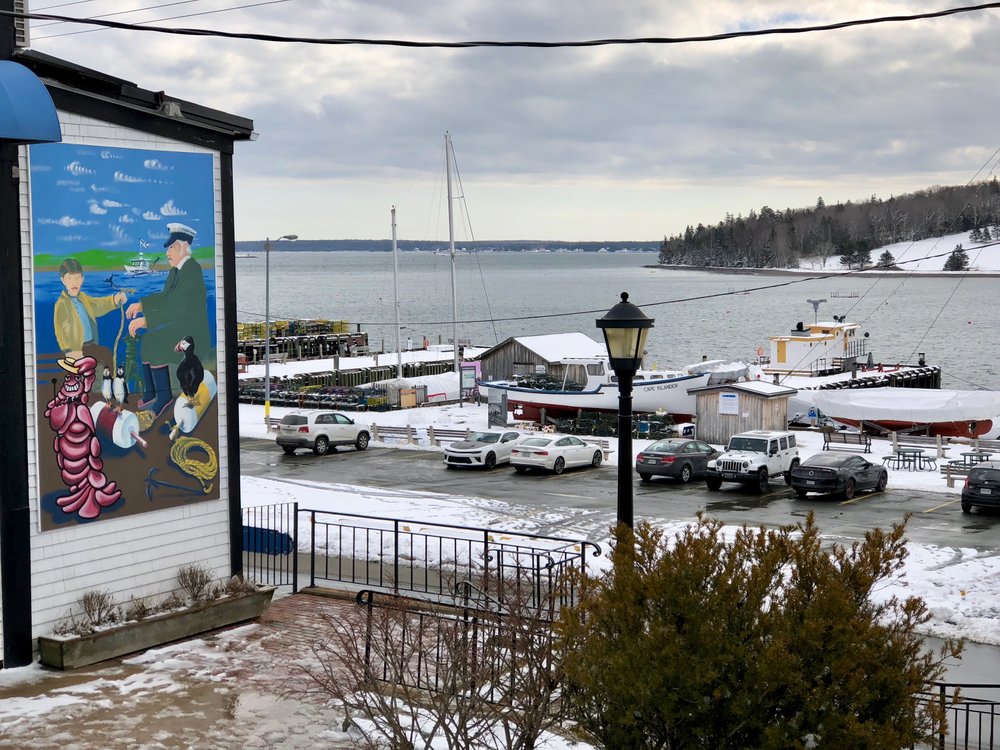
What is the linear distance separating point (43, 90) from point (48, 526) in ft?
15.4

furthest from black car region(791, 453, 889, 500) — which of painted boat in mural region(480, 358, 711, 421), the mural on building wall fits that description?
the mural on building wall

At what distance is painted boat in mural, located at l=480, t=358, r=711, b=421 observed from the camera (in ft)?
155

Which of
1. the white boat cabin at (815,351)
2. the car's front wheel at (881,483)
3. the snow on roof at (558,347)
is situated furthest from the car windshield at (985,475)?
the white boat cabin at (815,351)

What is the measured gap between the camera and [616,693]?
6984mm

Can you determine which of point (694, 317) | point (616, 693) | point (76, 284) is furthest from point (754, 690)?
point (694, 317)

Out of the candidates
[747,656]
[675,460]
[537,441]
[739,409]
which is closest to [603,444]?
[537,441]

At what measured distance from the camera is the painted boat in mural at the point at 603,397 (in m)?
47.2

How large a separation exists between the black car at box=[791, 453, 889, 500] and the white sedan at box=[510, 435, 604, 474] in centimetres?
713

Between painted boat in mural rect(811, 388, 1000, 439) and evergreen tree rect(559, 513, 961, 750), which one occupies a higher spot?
evergreen tree rect(559, 513, 961, 750)

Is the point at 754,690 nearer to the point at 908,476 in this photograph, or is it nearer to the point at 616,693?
the point at 616,693

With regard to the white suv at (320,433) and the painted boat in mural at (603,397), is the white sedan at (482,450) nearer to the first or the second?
the white suv at (320,433)

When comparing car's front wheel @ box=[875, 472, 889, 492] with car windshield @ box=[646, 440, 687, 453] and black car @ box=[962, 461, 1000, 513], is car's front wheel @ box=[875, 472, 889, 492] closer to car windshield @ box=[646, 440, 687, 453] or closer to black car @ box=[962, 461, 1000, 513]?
black car @ box=[962, 461, 1000, 513]

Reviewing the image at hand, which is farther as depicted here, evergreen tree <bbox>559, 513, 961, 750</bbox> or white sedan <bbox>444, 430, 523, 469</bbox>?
white sedan <bbox>444, 430, 523, 469</bbox>

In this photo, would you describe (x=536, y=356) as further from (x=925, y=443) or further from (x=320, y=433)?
(x=925, y=443)
